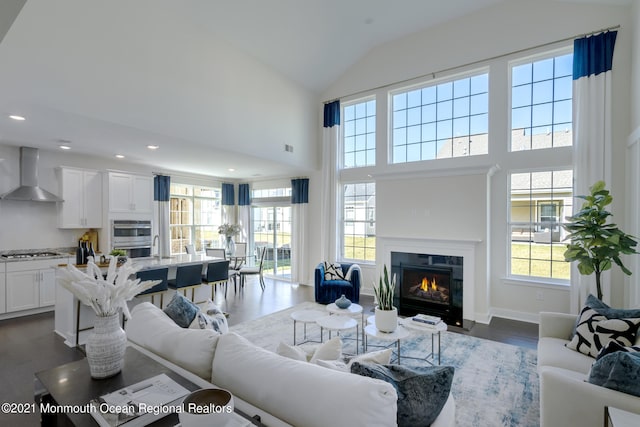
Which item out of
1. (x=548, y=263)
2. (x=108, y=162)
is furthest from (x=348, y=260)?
(x=108, y=162)

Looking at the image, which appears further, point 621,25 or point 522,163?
point 522,163

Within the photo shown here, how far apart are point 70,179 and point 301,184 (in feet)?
15.1

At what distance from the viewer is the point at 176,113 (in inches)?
169

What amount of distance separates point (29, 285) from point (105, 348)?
4.95 meters

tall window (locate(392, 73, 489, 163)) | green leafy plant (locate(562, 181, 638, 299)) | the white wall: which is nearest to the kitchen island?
the white wall

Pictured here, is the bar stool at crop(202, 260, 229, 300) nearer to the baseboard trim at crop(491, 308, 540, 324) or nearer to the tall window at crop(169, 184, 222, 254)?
the tall window at crop(169, 184, 222, 254)

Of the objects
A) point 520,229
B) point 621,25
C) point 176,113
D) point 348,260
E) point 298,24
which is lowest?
point 348,260

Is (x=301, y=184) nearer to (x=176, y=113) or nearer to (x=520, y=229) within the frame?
(x=176, y=113)

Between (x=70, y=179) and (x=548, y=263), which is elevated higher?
(x=70, y=179)

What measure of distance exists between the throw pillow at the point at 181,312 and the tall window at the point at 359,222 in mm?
4809

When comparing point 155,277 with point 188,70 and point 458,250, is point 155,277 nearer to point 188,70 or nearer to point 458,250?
point 188,70

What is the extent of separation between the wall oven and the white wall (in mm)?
4880

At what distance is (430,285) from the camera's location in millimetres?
5281

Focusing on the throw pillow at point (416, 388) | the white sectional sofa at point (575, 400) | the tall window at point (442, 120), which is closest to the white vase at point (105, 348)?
the throw pillow at point (416, 388)
